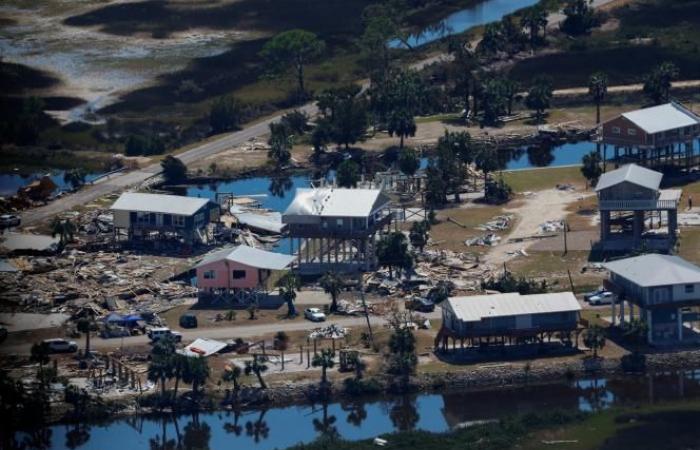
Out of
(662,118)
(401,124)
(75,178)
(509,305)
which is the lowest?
(509,305)

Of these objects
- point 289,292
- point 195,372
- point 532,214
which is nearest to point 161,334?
point 289,292

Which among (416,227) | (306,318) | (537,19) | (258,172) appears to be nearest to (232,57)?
(537,19)

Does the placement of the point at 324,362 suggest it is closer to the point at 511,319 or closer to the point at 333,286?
the point at 511,319

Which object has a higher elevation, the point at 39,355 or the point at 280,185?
the point at 280,185

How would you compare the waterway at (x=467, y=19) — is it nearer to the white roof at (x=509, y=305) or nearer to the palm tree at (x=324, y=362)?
the white roof at (x=509, y=305)

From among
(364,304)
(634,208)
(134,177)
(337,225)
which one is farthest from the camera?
(134,177)

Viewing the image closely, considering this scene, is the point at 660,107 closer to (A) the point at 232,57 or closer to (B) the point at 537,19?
(B) the point at 537,19
